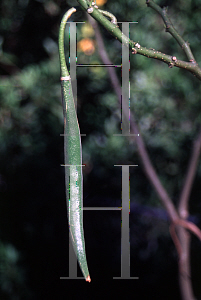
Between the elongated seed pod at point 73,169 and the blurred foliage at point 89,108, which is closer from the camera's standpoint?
the elongated seed pod at point 73,169

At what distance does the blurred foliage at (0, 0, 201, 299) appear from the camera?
49 centimetres

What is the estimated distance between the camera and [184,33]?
20.2 inches

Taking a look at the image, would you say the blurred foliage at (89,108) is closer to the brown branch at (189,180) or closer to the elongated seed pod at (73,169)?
the brown branch at (189,180)

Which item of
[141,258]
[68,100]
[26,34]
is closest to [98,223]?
[141,258]

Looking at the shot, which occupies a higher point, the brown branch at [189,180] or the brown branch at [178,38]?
the brown branch at [178,38]

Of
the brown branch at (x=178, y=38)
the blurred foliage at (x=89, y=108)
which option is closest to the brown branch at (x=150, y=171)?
the blurred foliage at (x=89, y=108)

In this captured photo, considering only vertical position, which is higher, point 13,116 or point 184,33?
point 184,33

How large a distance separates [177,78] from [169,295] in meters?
0.36

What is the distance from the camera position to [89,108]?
510mm

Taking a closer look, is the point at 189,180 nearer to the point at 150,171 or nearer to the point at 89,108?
the point at 150,171

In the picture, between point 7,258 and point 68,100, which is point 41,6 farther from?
point 7,258

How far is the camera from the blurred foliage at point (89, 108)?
494 millimetres

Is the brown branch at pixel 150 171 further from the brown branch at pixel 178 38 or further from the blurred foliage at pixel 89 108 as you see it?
the brown branch at pixel 178 38

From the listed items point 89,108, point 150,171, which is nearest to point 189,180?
point 150,171
